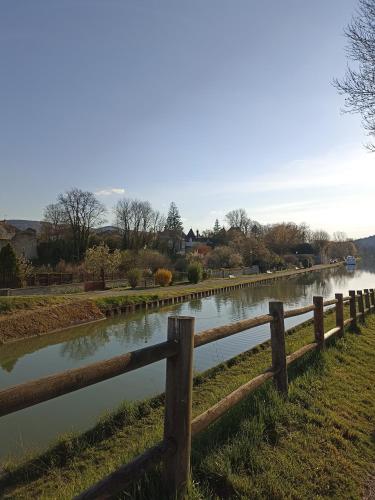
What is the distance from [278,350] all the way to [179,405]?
7.51 feet

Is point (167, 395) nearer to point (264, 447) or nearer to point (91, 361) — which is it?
point (264, 447)

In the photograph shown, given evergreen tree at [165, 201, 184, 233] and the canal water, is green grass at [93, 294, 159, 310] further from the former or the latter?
evergreen tree at [165, 201, 184, 233]

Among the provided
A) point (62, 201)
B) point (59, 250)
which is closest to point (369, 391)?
point (59, 250)

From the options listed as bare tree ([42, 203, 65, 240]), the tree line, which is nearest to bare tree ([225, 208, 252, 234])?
the tree line

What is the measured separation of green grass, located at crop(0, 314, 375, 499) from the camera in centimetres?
295

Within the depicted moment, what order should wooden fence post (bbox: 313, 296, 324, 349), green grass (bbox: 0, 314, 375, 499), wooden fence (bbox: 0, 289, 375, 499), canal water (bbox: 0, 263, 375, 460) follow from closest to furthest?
wooden fence (bbox: 0, 289, 375, 499), green grass (bbox: 0, 314, 375, 499), wooden fence post (bbox: 313, 296, 324, 349), canal water (bbox: 0, 263, 375, 460)

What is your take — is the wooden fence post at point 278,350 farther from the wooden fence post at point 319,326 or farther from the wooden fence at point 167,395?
the wooden fence post at point 319,326

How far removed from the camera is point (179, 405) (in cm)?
270

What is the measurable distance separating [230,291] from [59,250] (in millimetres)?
25504

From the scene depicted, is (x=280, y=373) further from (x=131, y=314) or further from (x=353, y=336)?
(x=131, y=314)

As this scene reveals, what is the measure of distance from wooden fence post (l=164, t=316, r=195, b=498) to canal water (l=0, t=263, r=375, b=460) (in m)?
4.26

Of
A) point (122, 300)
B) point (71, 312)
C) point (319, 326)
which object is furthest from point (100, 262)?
point (319, 326)

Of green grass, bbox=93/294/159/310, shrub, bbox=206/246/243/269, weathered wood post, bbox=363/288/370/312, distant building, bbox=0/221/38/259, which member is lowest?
green grass, bbox=93/294/159/310

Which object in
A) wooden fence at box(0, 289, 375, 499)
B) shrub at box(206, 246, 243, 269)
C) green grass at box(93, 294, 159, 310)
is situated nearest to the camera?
wooden fence at box(0, 289, 375, 499)
